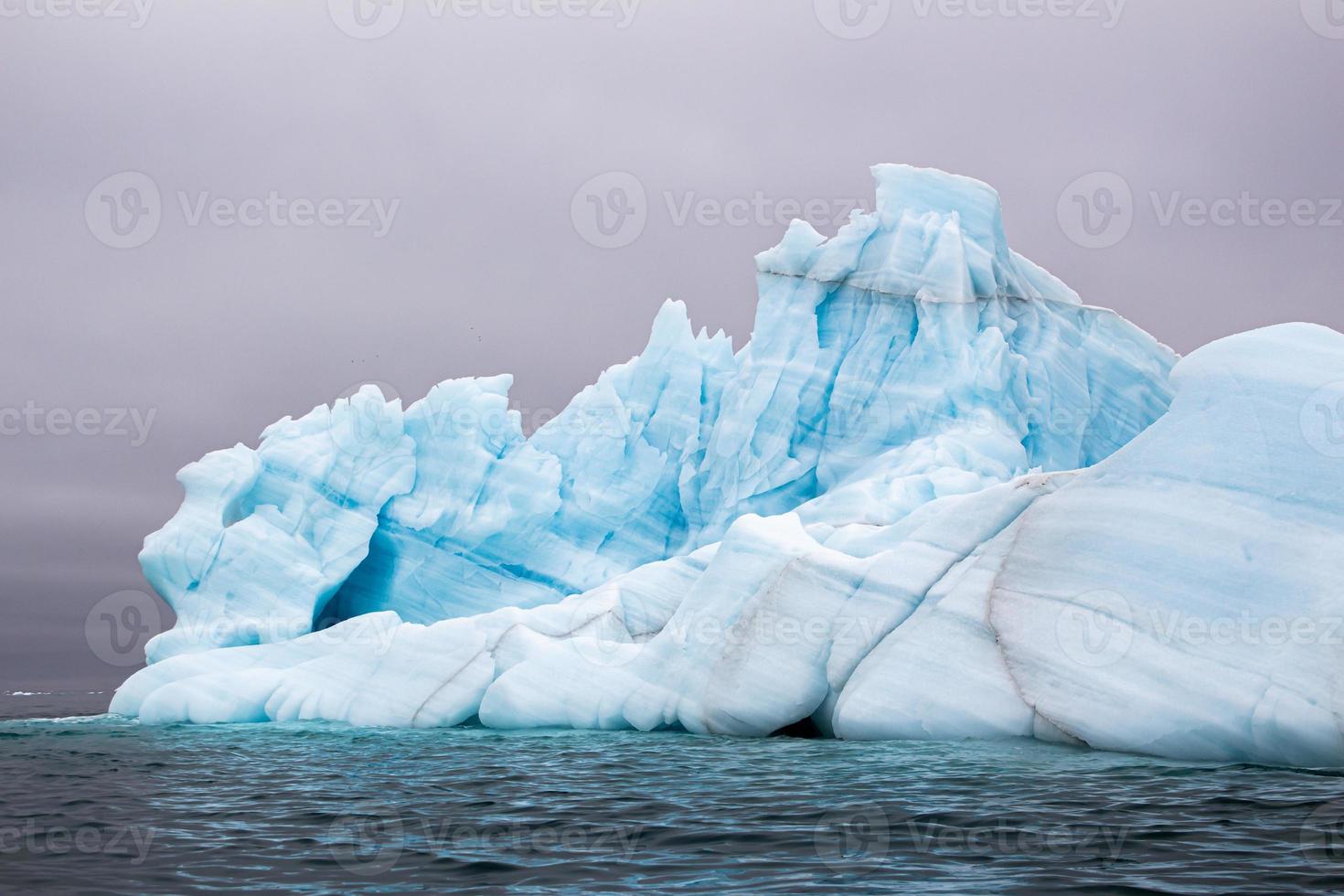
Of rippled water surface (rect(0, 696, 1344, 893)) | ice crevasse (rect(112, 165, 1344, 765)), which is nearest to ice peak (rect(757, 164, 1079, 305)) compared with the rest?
ice crevasse (rect(112, 165, 1344, 765))

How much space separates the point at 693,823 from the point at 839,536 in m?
9.18

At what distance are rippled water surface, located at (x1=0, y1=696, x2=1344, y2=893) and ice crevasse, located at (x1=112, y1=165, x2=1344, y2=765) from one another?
129cm

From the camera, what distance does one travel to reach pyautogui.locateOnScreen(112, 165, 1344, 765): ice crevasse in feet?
41.2

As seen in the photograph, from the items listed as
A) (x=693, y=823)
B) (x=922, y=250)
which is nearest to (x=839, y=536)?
(x=693, y=823)

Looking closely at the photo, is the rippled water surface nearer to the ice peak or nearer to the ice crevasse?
the ice crevasse

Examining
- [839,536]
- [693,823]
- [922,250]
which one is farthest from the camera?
[922,250]

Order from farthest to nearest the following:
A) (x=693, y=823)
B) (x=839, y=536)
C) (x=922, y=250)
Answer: (x=922, y=250) < (x=839, y=536) < (x=693, y=823)

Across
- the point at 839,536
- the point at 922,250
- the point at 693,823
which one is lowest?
the point at 693,823

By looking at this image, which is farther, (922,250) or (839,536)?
(922,250)

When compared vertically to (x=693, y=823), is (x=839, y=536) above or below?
above

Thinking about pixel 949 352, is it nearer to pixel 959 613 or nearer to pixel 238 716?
pixel 959 613

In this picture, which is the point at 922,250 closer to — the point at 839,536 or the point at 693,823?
the point at 839,536

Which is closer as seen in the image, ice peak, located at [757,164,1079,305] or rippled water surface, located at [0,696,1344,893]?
rippled water surface, located at [0,696,1344,893]

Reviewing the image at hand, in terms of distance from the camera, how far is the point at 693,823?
28.5 ft
